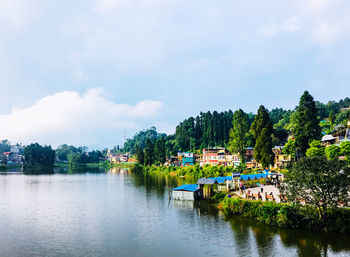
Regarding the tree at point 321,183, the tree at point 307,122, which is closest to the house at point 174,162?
the tree at point 307,122

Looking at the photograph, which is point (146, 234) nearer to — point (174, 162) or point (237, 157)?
point (237, 157)

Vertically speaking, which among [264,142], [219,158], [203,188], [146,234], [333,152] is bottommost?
[146,234]

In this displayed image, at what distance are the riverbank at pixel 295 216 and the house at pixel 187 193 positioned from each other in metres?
17.2

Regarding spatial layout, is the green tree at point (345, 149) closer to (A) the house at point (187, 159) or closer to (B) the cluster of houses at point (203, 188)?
(B) the cluster of houses at point (203, 188)

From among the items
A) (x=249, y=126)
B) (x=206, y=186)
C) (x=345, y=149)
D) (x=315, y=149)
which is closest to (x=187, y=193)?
(x=206, y=186)

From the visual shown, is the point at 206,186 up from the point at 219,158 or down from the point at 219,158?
down

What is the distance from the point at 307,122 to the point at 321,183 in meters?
39.4

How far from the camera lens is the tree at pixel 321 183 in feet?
103

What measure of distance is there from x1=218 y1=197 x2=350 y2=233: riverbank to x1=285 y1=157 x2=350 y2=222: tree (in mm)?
714

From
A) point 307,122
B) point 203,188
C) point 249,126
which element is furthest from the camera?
point 249,126

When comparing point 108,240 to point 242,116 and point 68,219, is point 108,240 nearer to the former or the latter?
point 68,219

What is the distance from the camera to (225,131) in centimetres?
14925

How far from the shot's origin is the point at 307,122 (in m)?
67.4

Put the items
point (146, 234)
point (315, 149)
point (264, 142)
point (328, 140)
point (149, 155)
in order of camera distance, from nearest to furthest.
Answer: point (146, 234)
point (315, 149)
point (264, 142)
point (328, 140)
point (149, 155)
